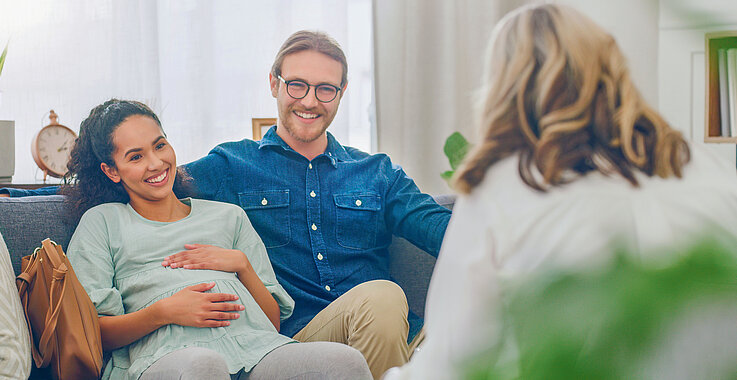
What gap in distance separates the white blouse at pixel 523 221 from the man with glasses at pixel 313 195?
1185 millimetres

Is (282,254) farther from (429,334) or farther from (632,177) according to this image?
(632,177)

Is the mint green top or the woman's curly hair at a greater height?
the woman's curly hair

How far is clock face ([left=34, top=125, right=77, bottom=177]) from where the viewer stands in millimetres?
2355

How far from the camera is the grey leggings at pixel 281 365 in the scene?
1.20 m

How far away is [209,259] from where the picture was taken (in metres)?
1.50

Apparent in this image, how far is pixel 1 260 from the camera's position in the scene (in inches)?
50.4

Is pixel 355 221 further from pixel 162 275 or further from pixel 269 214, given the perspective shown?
pixel 162 275

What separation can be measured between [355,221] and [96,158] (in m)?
0.66

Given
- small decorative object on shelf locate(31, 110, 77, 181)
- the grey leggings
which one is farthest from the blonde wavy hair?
small decorative object on shelf locate(31, 110, 77, 181)

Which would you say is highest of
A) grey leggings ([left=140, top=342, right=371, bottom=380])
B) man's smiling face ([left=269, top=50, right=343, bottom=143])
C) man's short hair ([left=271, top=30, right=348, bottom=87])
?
man's short hair ([left=271, top=30, right=348, bottom=87])

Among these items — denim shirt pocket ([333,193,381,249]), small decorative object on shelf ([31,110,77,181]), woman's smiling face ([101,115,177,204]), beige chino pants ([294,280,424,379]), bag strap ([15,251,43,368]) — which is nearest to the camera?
bag strap ([15,251,43,368])

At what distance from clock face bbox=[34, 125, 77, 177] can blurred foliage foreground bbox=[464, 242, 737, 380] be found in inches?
94.6

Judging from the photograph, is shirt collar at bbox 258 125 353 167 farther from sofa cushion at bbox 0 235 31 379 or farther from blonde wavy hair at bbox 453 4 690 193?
blonde wavy hair at bbox 453 4 690 193

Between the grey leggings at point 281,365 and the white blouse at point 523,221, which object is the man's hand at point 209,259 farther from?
the white blouse at point 523,221
